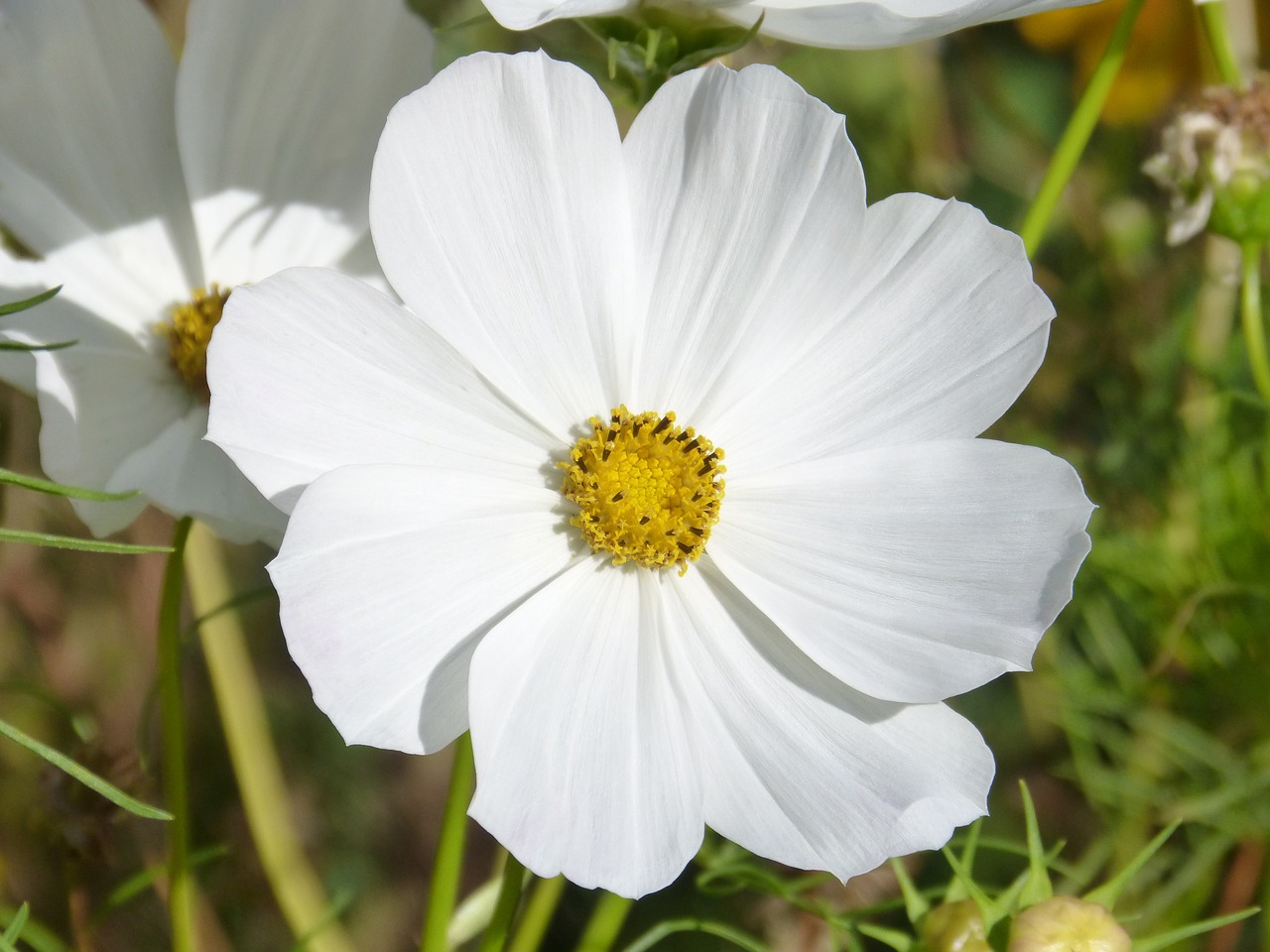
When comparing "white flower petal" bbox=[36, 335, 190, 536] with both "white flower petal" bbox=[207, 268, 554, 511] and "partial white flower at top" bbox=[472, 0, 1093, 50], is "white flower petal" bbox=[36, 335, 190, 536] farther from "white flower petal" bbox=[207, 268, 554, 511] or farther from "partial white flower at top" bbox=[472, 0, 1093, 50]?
"partial white flower at top" bbox=[472, 0, 1093, 50]

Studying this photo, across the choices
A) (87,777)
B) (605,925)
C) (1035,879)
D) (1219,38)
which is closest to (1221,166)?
(1219,38)

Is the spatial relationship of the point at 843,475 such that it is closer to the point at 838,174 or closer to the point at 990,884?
the point at 838,174

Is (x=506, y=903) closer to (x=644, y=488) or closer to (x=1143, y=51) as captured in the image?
(x=644, y=488)

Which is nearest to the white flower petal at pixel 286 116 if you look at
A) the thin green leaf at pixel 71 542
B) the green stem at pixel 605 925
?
the thin green leaf at pixel 71 542

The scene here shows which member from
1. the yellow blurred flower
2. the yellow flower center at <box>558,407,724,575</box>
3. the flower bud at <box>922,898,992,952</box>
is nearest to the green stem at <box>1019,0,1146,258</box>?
the yellow flower center at <box>558,407,724,575</box>

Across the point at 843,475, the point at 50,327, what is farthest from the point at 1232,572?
the point at 50,327

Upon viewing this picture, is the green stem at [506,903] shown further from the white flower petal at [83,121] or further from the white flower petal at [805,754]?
the white flower petal at [83,121]
